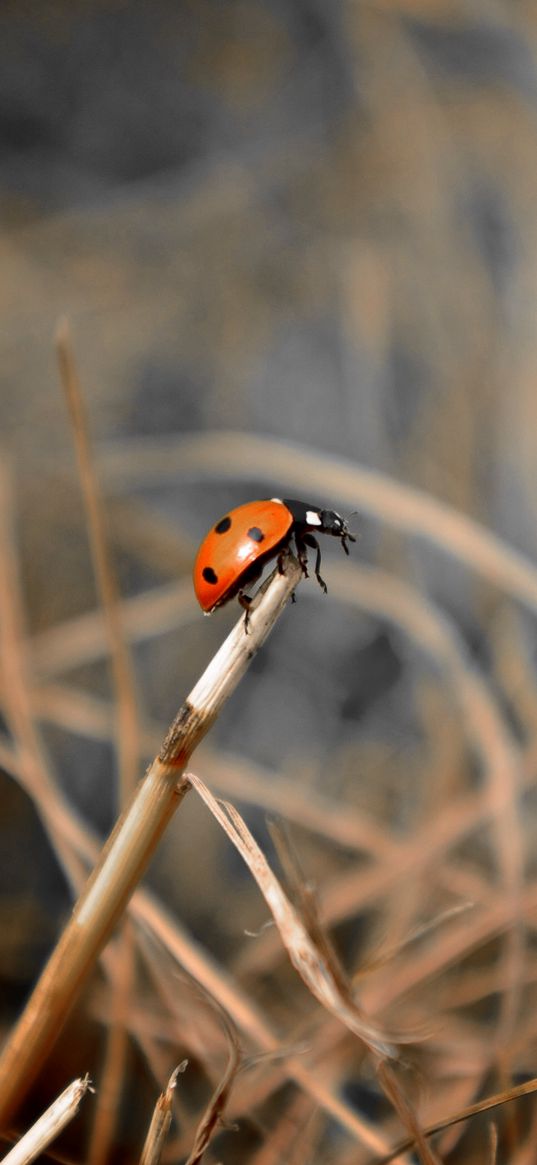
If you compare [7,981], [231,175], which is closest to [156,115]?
[231,175]

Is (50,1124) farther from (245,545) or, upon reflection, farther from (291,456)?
(291,456)

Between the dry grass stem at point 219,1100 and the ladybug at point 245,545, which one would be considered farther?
the ladybug at point 245,545

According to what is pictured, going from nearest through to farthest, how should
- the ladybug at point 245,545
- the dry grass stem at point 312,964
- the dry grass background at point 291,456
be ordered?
the dry grass stem at point 312,964 → the ladybug at point 245,545 → the dry grass background at point 291,456

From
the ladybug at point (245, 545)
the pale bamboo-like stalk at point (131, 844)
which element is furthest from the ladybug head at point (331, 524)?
the pale bamboo-like stalk at point (131, 844)

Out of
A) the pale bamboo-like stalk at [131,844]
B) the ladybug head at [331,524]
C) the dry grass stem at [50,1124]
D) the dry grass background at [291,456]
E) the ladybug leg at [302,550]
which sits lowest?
the dry grass stem at [50,1124]

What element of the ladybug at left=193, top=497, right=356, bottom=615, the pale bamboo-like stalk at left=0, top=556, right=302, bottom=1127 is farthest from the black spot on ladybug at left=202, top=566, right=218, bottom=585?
the pale bamboo-like stalk at left=0, top=556, right=302, bottom=1127

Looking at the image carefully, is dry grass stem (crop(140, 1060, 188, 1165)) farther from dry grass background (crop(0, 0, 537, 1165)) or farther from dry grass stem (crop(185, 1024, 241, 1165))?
dry grass background (crop(0, 0, 537, 1165))

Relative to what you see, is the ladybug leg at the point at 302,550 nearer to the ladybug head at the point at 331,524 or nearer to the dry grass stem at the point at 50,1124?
the ladybug head at the point at 331,524
